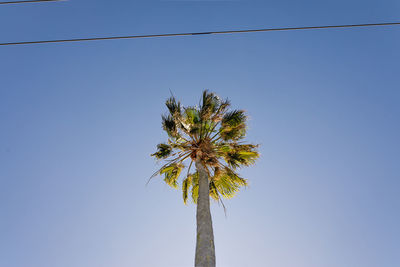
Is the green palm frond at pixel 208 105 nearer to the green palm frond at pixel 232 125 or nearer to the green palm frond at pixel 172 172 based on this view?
the green palm frond at pixel 232 125

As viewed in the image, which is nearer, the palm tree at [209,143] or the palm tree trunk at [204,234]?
the palm tree trunk at [204,234]

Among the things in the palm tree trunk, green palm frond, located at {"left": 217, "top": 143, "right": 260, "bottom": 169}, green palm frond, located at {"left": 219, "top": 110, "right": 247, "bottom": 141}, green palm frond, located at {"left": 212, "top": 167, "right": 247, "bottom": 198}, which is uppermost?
green palm frond, located at {"left": 219, "top": 110, "right": 247, "bottom": 141}

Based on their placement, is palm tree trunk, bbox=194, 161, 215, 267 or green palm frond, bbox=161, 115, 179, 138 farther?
green palm frond, bbox=161, 115, 179, 138

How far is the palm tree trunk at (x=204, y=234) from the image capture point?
257 inches

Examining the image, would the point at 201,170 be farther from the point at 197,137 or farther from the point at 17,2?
the point at 17,2

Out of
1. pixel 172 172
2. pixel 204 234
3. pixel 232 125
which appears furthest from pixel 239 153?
pixel 204 234

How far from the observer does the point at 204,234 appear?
A: 7.19m

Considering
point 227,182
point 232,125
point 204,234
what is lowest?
point 204,234

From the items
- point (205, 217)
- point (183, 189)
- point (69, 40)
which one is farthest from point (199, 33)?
point (183, 189)

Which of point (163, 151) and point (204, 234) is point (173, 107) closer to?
point (163, 151)

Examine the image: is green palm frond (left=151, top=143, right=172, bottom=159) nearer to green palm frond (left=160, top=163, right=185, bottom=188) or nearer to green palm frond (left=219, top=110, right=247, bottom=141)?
green palm frond (left=160, top=163, right=185, bottom=188)

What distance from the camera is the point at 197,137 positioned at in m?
10.3

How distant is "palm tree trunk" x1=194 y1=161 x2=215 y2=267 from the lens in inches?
257

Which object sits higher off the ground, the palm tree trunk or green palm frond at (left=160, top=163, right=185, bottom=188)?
green palm frond at (left=160, top=163, right=185, bottom=188)
